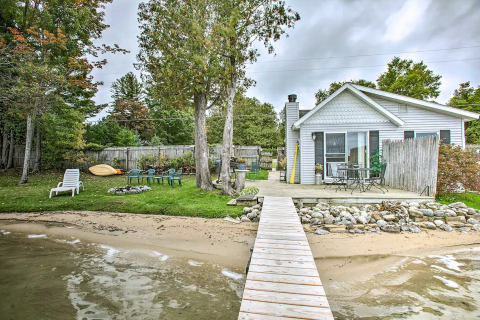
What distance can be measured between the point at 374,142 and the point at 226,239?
282 inches

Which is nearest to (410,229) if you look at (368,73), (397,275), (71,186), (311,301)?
(397,275)

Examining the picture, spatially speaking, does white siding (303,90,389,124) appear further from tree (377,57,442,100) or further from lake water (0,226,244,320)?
tree (377,57,442,100)

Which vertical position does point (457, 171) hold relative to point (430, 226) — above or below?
above

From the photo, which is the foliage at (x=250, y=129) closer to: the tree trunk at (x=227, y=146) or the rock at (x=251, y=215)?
the tree trunk at (x=227, y=146)

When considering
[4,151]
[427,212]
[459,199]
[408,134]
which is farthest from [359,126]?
[4,151]

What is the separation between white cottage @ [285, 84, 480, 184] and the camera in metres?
8.68

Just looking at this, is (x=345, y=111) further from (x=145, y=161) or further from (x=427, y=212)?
(x=145, y=161)

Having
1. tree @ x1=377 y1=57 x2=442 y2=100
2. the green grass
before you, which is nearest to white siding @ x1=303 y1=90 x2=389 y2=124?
the green grass

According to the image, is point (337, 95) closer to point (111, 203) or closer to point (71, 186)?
point (111, 203)

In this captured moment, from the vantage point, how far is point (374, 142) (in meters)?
8.84

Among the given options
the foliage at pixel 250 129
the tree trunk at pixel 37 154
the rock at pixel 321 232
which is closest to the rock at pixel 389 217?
the rock at pixel 321 232

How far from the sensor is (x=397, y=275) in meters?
3.45

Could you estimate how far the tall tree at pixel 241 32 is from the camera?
7.64 meters

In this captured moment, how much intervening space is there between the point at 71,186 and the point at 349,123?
35.2 ft
